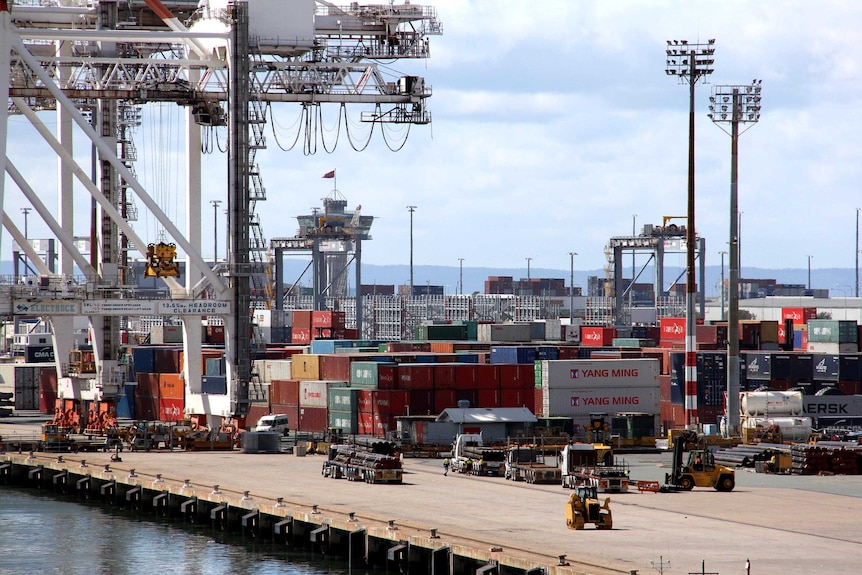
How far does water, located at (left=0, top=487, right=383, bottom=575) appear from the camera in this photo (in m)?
39.5

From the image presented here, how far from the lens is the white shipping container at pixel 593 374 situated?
216ft

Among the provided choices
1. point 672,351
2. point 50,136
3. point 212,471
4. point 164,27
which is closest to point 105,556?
point 212,471

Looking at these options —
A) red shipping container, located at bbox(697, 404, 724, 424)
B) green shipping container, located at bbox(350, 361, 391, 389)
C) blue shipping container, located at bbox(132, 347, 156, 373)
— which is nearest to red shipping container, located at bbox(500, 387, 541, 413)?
green shipping container, located at bbox(350, 361, 391, 389)

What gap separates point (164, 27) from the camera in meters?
67.2

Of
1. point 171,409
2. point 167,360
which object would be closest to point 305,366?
point 171,409

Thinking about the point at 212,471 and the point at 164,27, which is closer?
the point at 212,471

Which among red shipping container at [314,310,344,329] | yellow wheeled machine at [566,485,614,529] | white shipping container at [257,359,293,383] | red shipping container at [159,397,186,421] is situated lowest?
red shipping container at [159,397,186,421]

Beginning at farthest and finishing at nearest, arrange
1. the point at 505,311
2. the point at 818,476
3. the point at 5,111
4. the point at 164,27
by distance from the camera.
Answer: the point at 505,311 < the point at 164,27 < the point at 5,111 < the point at 818,476

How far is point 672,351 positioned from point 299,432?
19536 mm

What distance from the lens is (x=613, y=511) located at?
42.2 m

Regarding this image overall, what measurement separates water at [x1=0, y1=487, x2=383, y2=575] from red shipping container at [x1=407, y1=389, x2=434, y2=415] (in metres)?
17.1

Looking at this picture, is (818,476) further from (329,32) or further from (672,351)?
(329,32)

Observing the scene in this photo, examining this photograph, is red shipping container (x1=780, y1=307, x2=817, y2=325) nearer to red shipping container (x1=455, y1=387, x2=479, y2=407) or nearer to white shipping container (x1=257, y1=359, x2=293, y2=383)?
white shipping container (x1=257, y1=359, x2=293, y2=383)

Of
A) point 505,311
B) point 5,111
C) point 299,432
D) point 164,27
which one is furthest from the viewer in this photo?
point 505,311
